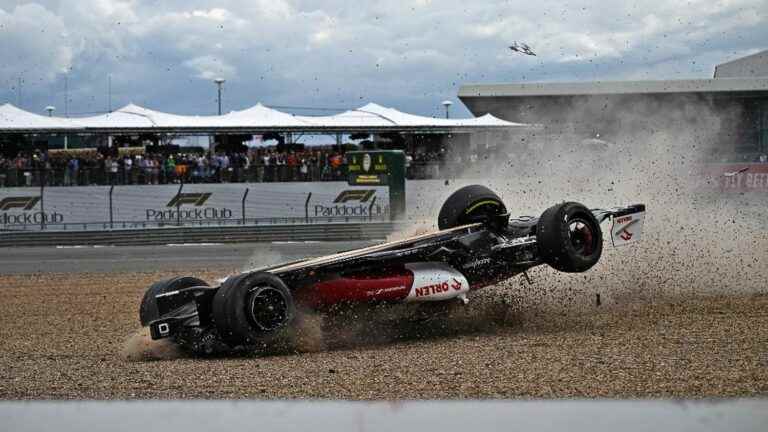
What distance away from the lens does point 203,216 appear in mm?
26172

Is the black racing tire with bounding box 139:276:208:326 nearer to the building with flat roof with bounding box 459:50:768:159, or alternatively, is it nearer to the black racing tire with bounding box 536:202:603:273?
the black racing tire with bounding box 536:202:603:273

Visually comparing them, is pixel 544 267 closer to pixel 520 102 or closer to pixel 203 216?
pixel 203 216

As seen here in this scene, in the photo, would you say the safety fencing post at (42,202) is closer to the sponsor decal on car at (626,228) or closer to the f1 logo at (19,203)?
the f1 logo at (19,203)

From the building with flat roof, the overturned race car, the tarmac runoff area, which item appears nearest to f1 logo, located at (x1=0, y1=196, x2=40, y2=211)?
the tarmac runoff area

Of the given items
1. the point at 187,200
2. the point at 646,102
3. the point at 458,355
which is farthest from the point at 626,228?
the point at 187,200

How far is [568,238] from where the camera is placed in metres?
10.0

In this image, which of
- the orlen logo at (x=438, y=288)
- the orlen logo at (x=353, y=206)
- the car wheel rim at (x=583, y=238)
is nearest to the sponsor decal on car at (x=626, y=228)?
the car wheel rim at (x=583, y=238)

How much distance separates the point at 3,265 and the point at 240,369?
50.0 ft

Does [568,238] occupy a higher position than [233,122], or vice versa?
[233,122]

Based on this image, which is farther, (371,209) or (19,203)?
(371,209)

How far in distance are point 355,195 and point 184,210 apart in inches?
187

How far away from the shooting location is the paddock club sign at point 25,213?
2577 cm

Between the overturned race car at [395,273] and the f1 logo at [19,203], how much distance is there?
57.5 ft

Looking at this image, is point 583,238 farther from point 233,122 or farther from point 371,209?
point 233,122
